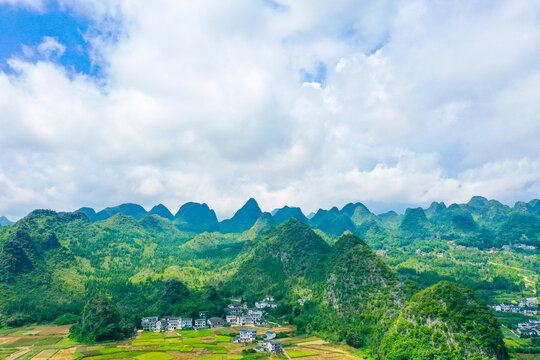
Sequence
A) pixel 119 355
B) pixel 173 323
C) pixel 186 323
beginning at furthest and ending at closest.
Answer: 1. pixel 186 323
2. pixel 173 323
3. pixel 119 355

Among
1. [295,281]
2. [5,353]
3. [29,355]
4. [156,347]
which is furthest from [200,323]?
[5,353]

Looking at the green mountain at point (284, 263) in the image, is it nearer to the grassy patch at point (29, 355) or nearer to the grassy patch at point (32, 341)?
the grassy patch at point (32, 341)

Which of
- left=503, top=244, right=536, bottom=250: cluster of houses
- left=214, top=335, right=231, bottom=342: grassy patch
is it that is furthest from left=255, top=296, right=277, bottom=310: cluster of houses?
left=503, top=244, right=536, bottom=250: cluster of houses

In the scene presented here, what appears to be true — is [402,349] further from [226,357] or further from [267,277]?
[267,277]

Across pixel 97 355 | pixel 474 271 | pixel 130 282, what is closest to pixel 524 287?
pixel 474 271

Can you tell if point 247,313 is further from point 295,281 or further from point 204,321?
point 295,281

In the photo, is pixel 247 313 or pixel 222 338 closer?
pixel 222 338

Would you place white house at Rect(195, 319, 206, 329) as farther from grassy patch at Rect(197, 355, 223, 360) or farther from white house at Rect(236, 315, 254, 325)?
grassy patch at Rect(197, 355, 223, 360)

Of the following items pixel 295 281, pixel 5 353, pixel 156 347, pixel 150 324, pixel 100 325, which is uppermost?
pixel 295 281
